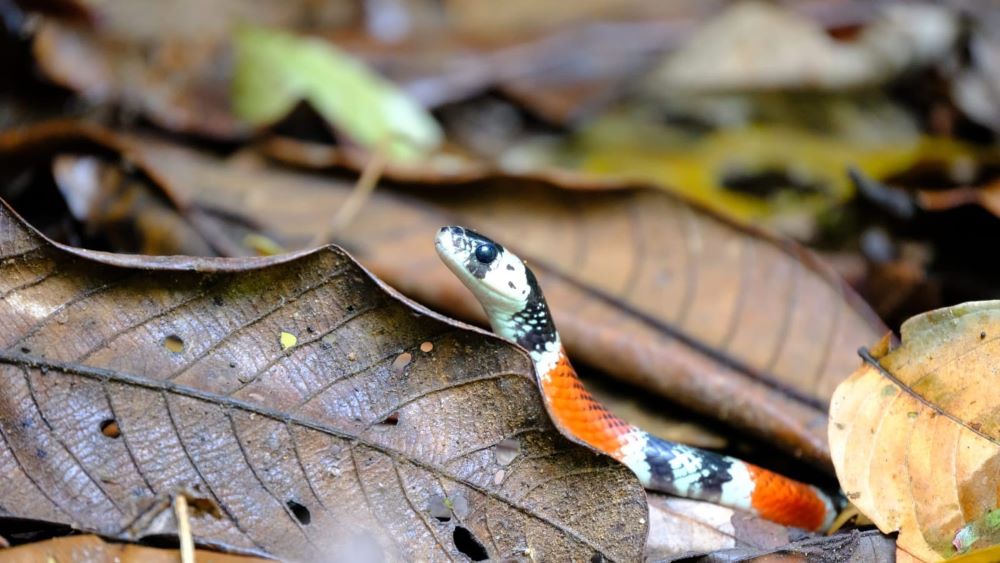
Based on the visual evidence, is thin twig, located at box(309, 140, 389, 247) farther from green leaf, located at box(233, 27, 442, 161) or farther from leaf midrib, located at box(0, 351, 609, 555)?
leaf midrib, located at box(0, 351, 609, 555)

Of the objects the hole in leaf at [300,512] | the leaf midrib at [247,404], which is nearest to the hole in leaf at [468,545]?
the leaf midrib at [247,404]

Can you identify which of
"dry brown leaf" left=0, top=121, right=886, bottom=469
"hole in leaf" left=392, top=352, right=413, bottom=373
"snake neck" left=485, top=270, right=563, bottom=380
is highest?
"hole in leaf" left=392, top=352, right=413, bottom=373

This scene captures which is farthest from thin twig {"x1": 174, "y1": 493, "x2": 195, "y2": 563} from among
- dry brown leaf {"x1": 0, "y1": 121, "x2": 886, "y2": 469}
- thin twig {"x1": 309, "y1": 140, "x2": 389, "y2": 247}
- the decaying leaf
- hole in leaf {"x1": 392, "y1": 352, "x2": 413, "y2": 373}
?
the decaying leaf

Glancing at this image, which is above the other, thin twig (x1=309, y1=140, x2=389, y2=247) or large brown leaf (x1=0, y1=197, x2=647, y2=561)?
large brown leaf (x1=0, y1=197, x2=647, y2=561)

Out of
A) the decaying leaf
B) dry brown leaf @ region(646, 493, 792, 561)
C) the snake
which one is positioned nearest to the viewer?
dry brown leaf @ region(646, 493, 792, 561)

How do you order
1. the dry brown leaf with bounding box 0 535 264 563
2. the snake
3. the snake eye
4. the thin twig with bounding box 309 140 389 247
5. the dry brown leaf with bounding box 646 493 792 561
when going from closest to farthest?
the dry brown leaf with bounding box 0 535 264 563
the dry brown leaf with bounding box 646 493 792 561
the snake
the snake eye
the thin twig with bounding box 309 140 389 247
